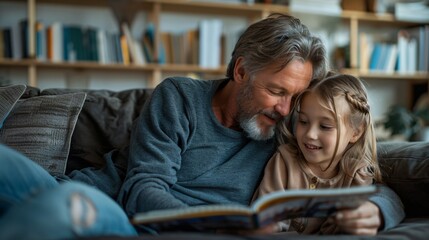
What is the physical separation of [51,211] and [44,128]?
810mm

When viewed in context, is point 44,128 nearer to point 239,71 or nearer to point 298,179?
point 239,71

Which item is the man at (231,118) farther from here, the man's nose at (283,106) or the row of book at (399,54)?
the row of book at (399,54)

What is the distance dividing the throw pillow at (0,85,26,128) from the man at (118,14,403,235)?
1.32 feet

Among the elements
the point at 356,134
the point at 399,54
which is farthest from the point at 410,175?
the point at 399,54

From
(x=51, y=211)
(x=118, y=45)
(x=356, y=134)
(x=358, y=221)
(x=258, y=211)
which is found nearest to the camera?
(x=51, y=211)

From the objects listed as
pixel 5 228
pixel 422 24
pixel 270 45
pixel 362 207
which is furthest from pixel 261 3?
pixel 5 228

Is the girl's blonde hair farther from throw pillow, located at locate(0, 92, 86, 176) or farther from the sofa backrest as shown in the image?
throw pillow, located at locate(0, 92, 86, 176)

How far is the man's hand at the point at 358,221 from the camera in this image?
1.19 metres

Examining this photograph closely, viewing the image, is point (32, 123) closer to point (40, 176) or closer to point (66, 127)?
point (66, 127)

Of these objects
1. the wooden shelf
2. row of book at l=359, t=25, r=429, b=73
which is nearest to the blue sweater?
the wooden shelf

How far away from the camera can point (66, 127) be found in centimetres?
166

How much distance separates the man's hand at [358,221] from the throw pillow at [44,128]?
86 cm

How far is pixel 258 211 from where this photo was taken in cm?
102

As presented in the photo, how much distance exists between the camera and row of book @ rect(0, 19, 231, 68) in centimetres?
323
